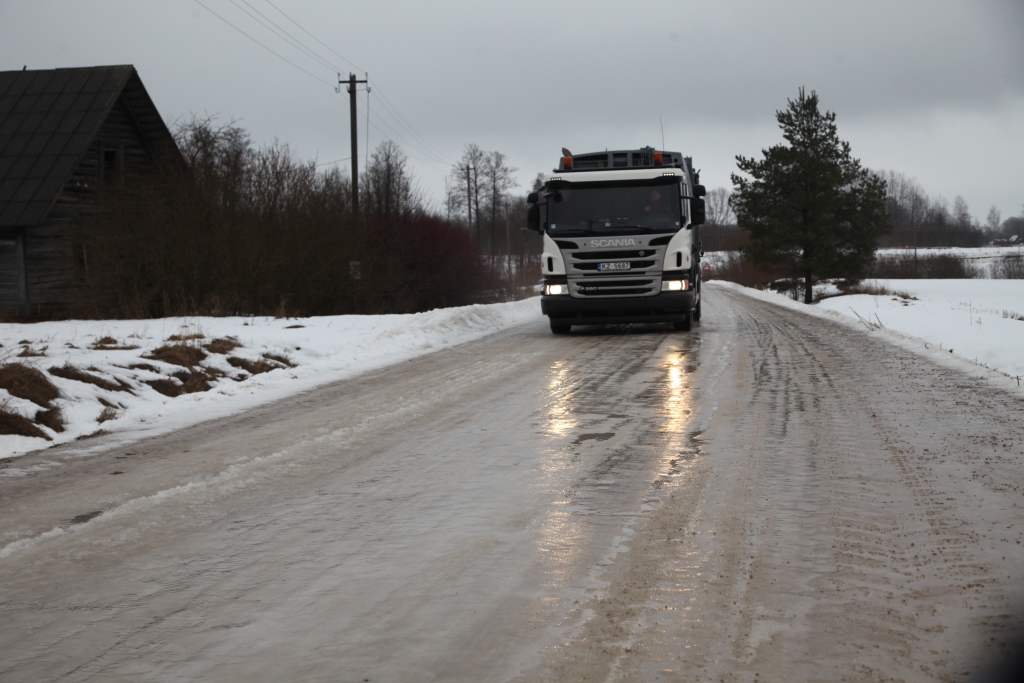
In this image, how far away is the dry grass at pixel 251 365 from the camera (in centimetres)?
1162

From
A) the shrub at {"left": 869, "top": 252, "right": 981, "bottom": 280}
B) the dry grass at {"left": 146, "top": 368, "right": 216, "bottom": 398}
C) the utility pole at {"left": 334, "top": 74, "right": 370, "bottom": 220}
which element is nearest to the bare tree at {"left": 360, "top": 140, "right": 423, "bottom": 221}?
the utility pole at {"left": 334, "top": 74, "right": 370, "bottom": 220}

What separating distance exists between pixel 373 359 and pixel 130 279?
9.92 meters

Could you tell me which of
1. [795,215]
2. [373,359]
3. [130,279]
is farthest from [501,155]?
[373,359]

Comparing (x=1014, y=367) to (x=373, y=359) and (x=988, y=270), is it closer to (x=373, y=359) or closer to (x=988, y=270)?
(x=373, y=359)

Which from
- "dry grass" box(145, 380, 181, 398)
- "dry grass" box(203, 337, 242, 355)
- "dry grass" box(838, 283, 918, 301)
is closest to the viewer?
"dry grass" box(145, 380, 181, 398)

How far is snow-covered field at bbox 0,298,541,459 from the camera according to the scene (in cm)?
795

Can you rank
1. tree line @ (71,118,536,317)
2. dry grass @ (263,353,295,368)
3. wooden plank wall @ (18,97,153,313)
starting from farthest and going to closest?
wooden plank wall @ (18,97,153,313)
tree line @ (71,118,536,317)
dry grass @ (263,353,295,368)

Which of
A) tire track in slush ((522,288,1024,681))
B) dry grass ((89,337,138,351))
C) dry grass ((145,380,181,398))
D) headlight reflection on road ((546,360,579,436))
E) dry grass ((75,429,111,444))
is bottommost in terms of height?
tire track in slush ((522,288,1024,681))

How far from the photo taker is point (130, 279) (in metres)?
19.9

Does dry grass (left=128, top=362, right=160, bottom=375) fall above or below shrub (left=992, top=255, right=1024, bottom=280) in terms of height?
below

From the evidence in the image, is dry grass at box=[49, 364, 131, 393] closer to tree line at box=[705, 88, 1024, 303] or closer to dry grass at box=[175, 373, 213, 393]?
dry grass at box=[175, 373, 213, 393]

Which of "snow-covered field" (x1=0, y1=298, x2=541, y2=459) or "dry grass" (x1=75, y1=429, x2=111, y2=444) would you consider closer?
"dry grass" (x1=75, y1=429, x2=111, y2=444)

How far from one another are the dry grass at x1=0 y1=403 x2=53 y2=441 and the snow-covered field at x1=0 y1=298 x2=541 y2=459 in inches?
3.4

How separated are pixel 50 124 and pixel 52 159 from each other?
6.25 feet
